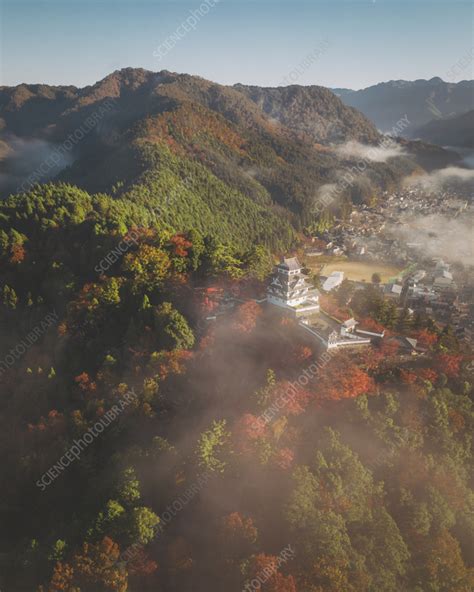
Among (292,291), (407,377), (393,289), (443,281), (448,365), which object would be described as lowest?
(443,281)

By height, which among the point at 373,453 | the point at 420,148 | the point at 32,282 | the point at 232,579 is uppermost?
the point at 420,148

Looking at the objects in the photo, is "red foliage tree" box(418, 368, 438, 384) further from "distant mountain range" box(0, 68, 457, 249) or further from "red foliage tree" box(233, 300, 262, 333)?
"distant mountain range" box(0, 68, 457, 249)

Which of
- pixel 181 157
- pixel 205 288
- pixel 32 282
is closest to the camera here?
pixel 205 288

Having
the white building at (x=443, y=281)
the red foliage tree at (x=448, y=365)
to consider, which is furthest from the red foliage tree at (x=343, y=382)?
the white building at (x=443, y=281)

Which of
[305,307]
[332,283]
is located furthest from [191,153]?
[305,307]

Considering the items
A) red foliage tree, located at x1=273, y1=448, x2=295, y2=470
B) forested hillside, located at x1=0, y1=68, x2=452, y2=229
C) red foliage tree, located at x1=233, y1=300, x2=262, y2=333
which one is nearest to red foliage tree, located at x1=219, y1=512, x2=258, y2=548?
Answer: red foliage tree, located at x1=273, y1=448, x2=295, y2=470

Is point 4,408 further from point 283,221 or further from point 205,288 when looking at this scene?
point 283,221

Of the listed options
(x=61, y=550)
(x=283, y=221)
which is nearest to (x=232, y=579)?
(x=61, y=550)

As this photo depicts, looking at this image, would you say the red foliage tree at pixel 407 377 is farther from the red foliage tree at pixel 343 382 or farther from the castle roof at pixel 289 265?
the castle roof at pixel 289 265

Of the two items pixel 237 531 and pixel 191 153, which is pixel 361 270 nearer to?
pixel 191 153
